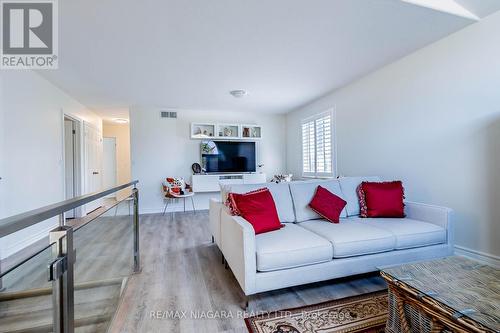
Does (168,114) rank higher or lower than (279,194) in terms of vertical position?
higher

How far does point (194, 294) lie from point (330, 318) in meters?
1.07

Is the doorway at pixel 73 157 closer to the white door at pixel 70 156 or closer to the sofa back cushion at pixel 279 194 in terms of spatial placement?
the white door at pixel 70 156

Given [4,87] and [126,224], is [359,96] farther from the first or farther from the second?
[4,87]

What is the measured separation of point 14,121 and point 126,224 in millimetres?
2044

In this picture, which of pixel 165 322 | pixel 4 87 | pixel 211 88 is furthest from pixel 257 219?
pixel 4 87

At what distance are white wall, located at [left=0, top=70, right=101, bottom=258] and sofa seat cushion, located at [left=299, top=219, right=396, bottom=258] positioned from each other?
8.95ft

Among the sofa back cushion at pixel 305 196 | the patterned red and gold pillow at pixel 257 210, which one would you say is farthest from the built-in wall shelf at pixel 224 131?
the patterned red and gold pillow at pixel 257 210

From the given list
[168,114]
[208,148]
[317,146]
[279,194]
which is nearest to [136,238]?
[279,194]

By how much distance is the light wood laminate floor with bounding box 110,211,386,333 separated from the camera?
1584 millimetres

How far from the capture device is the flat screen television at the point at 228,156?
5488 mm

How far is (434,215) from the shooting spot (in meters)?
2.31

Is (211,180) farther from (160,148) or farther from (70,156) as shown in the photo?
(70,156)

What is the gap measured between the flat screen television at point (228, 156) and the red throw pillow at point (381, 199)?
3341 mm
